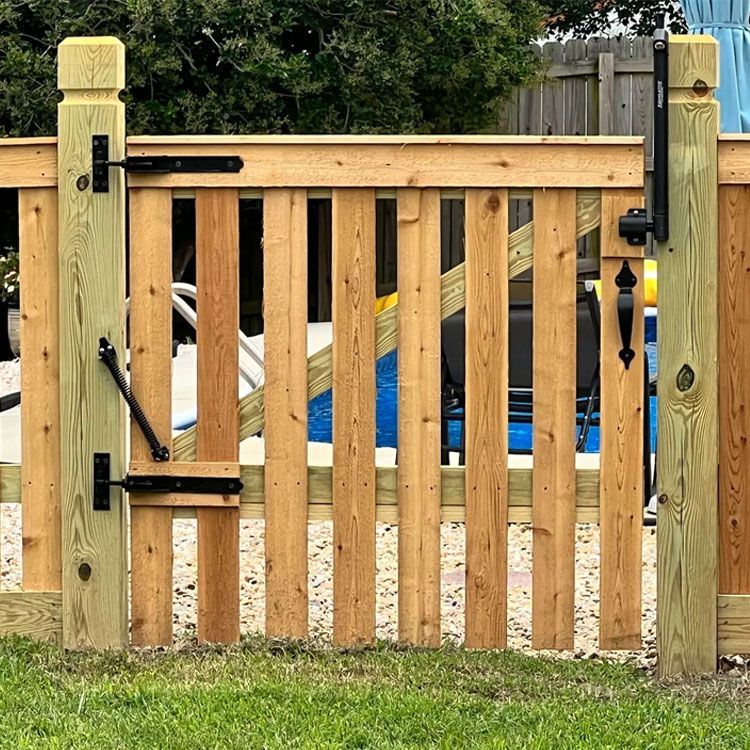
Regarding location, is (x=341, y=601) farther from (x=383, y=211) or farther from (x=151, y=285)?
(x=383, y=211)

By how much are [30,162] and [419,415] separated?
126 centimetres

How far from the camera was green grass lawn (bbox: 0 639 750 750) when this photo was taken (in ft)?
10.7

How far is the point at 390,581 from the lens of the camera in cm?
511

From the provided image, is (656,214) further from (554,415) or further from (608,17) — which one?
(608,17)

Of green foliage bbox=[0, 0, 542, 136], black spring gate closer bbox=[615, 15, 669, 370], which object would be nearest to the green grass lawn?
black spring gate closer bbox=[615, 15, 669, 370]

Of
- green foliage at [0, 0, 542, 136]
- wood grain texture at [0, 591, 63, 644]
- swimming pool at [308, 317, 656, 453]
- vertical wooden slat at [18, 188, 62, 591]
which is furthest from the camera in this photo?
green foliage at [0, 0, 542, 136]

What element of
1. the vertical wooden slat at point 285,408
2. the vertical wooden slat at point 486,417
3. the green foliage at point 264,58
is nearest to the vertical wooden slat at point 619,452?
the vertical wooden slat at point 486,417

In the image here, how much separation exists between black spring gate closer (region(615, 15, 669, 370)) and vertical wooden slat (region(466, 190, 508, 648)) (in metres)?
0.31

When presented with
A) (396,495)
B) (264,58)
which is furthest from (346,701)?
(264,58)

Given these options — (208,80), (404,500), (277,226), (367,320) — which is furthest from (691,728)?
(208,80)

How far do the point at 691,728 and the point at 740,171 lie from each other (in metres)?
1.43

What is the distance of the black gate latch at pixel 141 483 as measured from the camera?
394 cm

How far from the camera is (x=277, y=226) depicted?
12.7ft

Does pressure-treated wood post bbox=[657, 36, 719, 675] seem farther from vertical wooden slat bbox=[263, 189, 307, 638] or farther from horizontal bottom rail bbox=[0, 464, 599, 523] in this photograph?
vertical wooden slat bbox=[263, 189, 307, 638]
